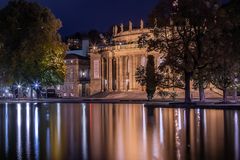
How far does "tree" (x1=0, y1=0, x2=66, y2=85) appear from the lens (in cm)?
7319

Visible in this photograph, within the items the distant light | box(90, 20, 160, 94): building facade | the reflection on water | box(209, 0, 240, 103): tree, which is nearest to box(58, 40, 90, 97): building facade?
box(90, 20, 160, 94): building facade

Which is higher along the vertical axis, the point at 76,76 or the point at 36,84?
the point at 76,76

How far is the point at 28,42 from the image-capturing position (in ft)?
240

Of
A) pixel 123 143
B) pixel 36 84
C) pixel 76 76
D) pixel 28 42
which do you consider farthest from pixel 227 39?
pixel 76 76

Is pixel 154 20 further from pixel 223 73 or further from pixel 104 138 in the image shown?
pixel 104 138

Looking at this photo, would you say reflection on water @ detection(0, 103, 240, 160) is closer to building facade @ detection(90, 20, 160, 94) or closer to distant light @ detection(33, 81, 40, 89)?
distant light @ detection(33, 81, 40, 89)

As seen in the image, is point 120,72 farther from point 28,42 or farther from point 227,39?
point 227,39

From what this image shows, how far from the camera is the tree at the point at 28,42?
73.2 m

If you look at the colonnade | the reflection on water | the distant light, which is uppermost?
the colonnade

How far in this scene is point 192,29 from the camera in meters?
51.0

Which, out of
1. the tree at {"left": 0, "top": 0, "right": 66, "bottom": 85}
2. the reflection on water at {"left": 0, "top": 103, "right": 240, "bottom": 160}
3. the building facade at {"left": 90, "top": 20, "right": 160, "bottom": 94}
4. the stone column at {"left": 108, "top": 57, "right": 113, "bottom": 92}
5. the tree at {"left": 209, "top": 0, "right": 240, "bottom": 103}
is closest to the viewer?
the reflection on water at {"left": 0, "top": 103, "right": 240, "bottom": 160}

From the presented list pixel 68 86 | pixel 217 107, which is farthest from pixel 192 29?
pixel 68 86

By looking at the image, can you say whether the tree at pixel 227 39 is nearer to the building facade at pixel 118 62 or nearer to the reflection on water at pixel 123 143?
the reflection on water at pixel 123 143

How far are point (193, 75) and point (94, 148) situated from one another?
120 ft
